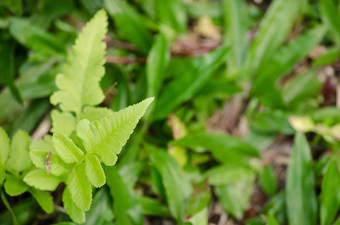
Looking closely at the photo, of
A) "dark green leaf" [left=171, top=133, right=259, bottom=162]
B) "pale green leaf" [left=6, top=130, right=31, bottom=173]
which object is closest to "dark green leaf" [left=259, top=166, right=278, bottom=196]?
"dark green leaf" [left=171, top=133, right=259, bottom=162]

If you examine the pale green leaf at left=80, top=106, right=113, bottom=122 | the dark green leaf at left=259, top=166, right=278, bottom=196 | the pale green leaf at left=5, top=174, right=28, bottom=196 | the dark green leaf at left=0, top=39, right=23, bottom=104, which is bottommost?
the dark green leaf at left=259, top=166, right=278, bottom=196

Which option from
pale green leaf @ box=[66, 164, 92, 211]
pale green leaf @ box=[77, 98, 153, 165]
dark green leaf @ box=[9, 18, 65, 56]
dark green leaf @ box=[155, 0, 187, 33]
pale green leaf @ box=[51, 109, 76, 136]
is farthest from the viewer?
dark green leaf @ box=[155, 0, 187, 33]

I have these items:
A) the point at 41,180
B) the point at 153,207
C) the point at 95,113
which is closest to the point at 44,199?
the point at 41,180

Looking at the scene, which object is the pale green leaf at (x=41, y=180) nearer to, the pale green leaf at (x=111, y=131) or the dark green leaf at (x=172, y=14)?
the pale green leaf at (x=111, y=131)

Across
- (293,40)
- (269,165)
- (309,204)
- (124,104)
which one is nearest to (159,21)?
(124,104)

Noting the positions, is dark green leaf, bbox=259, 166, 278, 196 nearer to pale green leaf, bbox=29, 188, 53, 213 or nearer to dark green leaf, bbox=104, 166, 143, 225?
dark green leaf, bbox=104, 166, 143, 225

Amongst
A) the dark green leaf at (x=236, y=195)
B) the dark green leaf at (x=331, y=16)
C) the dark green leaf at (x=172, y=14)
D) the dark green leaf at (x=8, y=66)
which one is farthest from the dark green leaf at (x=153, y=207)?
the dark green leaf at (x=331, y=16)

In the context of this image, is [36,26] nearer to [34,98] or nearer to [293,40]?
[34,98]
